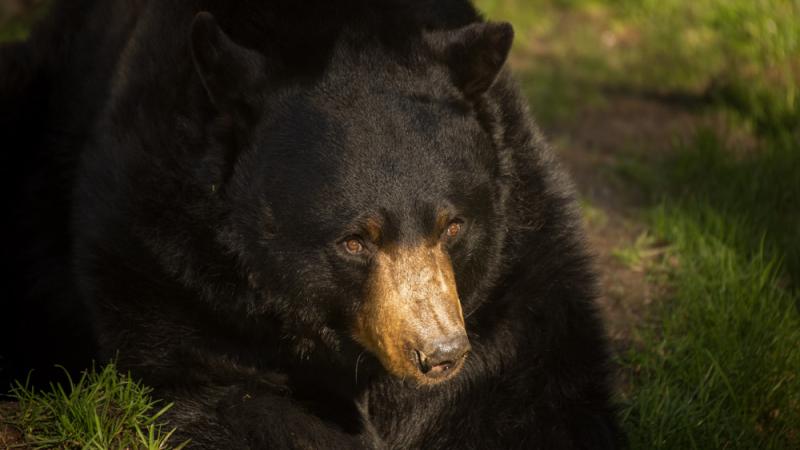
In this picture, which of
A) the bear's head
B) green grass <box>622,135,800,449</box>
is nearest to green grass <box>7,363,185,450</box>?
the bear's head

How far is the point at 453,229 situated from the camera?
153 inches

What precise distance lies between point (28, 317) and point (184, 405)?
1.29 m

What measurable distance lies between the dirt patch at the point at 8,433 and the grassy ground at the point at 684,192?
0.22 feet

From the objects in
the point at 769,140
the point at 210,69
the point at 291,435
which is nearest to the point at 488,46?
the point at 210,69

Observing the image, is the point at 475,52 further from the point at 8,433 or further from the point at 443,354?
the point at 8,433

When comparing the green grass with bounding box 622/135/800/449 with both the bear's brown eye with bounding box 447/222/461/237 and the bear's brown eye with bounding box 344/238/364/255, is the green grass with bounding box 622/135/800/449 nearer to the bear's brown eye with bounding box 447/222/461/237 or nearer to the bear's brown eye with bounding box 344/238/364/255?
the bear's brown eye with bounding box 447/222/461/237

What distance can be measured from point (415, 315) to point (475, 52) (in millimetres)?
979

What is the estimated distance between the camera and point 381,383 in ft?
14.4

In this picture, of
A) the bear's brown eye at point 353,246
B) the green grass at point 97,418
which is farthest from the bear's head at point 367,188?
the green grass at point 97,418

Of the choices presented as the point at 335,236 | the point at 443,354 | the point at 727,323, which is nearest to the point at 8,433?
the point at 335,236

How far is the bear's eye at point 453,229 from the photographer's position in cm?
388

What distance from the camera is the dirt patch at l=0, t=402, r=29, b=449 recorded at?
3881mm

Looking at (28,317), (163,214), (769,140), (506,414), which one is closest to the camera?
(163,214)

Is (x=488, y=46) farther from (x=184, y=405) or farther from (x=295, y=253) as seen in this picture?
(x=184, y=405)
